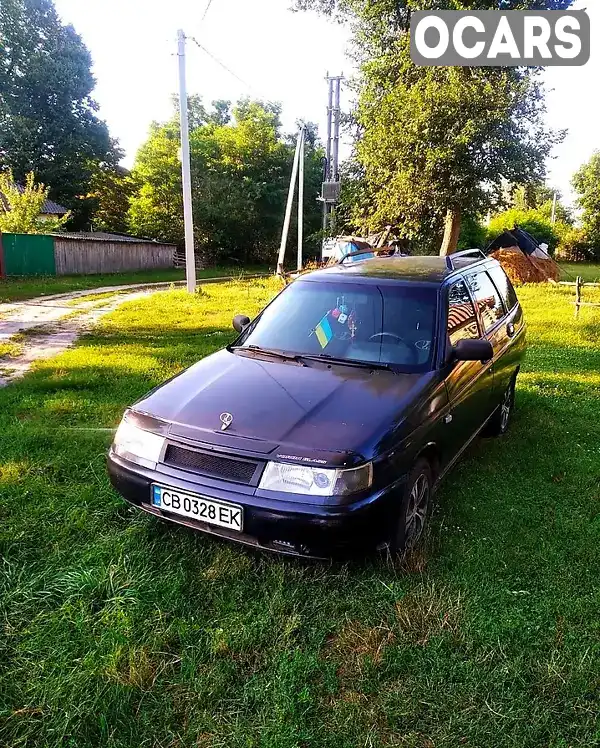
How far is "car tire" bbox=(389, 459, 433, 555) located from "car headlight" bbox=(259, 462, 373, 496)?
355mm

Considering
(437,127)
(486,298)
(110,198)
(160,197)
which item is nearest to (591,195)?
(437,127)

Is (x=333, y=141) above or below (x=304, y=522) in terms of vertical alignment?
above

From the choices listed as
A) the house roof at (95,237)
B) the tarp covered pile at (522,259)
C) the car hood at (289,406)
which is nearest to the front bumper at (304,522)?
the car hood at (289,406)

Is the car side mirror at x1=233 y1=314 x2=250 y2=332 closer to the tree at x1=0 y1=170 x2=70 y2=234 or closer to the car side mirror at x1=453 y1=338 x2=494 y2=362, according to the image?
the car side mirror at x1=453 y1=338 x2=494 y2=362

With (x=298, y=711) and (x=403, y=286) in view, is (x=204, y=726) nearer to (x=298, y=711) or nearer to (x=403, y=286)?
(x=298, y=711)

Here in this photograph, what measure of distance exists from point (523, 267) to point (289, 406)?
61.3 feet

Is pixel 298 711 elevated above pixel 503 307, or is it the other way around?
pixel 503 307

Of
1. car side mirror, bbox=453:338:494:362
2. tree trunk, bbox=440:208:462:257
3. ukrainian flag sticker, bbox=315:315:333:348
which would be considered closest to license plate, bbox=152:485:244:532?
ukrainian flag sticker, bbox=315:315:333:348

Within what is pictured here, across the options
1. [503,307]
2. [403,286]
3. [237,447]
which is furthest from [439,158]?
[237,447]

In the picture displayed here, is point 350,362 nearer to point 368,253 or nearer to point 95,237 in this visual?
point 368,253

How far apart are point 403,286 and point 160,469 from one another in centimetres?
213

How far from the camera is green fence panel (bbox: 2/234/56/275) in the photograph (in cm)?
1974

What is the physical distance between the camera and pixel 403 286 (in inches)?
155

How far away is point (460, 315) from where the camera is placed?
3.99 metres
